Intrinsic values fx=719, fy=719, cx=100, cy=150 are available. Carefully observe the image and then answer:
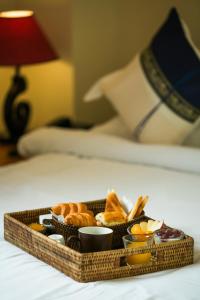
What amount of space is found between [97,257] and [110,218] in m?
0.24

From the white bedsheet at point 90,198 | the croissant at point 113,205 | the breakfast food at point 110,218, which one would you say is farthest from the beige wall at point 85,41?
the breakfast food at point 110,218

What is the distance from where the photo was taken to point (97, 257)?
1.70m

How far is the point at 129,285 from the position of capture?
1683 mm

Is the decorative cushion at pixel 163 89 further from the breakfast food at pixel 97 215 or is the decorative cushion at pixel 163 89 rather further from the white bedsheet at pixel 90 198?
the breakfast food at pixel 97 215

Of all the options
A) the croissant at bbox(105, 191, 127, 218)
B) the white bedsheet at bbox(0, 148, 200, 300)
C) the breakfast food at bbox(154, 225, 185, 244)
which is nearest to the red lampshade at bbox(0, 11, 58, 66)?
the white bedsheet at bbox(0, 148, 200, 300)

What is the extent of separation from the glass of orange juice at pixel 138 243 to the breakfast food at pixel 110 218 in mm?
114

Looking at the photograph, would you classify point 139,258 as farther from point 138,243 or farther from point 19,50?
point 19,50

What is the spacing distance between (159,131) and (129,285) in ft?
5.45

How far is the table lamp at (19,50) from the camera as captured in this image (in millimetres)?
3613

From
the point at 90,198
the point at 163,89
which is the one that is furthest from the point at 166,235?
the point at 163,89

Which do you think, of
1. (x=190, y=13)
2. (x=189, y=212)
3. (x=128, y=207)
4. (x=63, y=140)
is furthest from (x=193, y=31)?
(x=128, y=207)

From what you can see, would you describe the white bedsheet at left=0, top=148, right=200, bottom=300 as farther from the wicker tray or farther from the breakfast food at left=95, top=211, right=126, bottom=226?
the breakfast food at left=95, top=211, right=126, bottom=226

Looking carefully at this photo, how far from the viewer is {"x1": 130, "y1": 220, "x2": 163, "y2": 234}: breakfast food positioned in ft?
6.05

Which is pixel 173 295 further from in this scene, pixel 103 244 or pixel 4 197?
pixel 4 197
